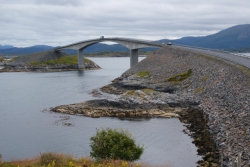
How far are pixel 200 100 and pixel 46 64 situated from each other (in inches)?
4392

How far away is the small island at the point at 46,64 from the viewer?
14575cm

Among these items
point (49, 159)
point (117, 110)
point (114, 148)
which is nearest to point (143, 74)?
point (117, 110)

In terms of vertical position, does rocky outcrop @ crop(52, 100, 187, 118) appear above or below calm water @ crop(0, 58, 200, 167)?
above

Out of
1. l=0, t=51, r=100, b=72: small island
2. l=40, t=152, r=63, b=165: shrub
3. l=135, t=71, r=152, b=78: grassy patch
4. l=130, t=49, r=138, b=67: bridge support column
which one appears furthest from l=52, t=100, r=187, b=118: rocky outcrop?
l=0, t=51, r=100, b=72: small island

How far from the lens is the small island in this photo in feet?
478

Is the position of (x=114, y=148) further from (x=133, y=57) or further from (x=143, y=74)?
(x=133, y=57)

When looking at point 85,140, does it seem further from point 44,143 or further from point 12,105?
point 12,105

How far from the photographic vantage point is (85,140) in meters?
33.5

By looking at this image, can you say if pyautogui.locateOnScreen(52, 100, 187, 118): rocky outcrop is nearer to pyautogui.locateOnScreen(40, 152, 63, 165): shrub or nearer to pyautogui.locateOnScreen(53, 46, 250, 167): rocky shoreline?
pyautogui.locateOnScreen(53, 46, 250, 167): rocky shoreline

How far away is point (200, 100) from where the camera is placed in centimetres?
4744

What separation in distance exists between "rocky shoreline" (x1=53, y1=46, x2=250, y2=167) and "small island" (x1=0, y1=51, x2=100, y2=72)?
67933 millimetres

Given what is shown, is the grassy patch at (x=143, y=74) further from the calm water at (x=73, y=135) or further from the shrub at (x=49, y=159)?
the shrub at (x=49, y=159)

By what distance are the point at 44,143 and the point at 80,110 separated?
14014 millimetres

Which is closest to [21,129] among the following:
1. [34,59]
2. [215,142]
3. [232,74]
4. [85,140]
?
[85,140]
